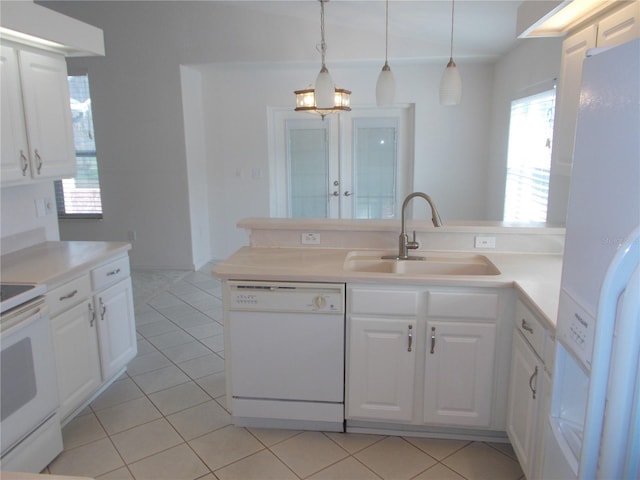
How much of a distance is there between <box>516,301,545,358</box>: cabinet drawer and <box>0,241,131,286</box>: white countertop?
2.24 metres

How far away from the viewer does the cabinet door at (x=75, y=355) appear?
2412mm

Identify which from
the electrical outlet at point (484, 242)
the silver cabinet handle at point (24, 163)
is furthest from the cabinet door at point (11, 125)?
the electrical outlet at point (484, 242)

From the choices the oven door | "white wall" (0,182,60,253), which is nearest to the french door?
"white wall" (0,182,60,253)

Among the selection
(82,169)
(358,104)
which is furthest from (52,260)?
(358,104)

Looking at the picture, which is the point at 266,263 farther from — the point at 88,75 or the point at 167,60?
the point at 88,75

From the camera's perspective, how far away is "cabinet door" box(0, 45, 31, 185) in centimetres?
248

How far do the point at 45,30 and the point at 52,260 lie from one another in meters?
1.26

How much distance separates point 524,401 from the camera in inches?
78.4

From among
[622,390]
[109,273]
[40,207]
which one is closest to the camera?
[622,390]

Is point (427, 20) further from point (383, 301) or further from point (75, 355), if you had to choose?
point (75, 355)

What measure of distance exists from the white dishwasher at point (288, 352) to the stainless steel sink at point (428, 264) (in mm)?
358

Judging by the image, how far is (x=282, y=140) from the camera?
579cm

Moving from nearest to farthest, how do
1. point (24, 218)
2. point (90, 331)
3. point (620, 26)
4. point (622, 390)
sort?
point (622, 390), point (620, 26), point (90, 331), point (24, 218)

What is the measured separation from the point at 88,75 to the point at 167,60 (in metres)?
0.95
